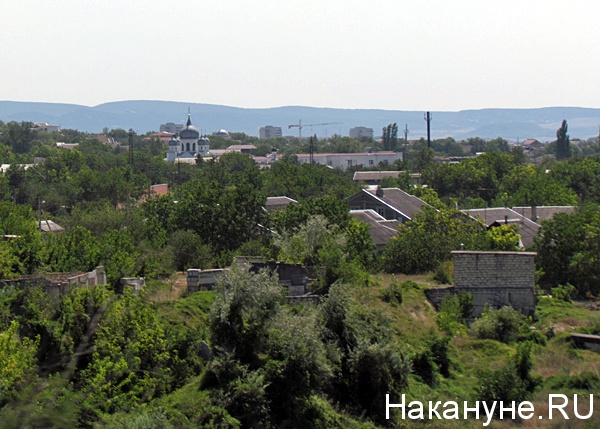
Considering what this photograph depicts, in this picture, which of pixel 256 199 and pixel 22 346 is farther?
pixel 256 199

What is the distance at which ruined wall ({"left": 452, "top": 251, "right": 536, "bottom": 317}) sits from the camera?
2345cm

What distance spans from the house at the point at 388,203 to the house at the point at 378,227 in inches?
142

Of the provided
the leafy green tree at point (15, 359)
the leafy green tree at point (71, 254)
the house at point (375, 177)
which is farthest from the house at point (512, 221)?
the house at point (375, 177)

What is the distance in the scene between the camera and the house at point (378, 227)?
3679 cm

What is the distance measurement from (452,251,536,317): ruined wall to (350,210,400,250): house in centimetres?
1246

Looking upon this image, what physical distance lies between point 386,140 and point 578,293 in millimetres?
116793

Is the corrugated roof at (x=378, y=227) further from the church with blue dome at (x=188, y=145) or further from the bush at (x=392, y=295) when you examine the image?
the church with blue dome at (x=188, y=145)

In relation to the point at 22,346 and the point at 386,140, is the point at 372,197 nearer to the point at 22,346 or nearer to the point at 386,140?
the point at 22,346

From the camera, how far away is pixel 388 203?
47.3 metres

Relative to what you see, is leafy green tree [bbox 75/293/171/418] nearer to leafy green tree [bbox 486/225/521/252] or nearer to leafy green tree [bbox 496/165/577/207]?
leafy green tree [bbox 486/225/521/252]

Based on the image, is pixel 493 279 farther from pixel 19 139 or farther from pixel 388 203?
pixel 19 139

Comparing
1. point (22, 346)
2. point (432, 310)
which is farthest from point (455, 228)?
point (22, 346)

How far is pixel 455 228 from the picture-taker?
37594 millimetres

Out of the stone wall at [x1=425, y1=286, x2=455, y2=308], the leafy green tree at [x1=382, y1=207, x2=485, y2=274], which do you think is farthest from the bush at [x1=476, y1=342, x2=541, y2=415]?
the leafy green tree at [x1=382, y1=207, x2=485, y2=274]
